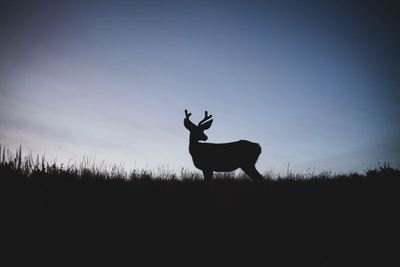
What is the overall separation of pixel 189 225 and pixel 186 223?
95 millimetres

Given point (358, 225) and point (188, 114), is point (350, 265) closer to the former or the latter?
point (358, 225)

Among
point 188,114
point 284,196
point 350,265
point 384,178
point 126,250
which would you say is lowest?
point 350,265

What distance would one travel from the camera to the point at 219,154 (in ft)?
27.9

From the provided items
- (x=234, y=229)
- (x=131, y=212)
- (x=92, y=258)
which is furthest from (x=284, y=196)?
(x=92, y=258)

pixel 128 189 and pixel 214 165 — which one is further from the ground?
pixel 214 165

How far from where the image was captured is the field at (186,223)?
359 cm

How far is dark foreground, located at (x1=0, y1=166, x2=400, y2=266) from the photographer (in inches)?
141

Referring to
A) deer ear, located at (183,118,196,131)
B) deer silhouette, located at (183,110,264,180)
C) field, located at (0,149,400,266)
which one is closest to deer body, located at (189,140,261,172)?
deer silhouette, located at (183,110,264,180)

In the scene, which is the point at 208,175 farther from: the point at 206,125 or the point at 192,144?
the point at 206,125

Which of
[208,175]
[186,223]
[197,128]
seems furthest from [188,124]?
Result: [186,223]

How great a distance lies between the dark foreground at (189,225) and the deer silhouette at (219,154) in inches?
52.1

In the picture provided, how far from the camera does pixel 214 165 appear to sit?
27.7 feet

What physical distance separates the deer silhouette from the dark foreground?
132 centimetres

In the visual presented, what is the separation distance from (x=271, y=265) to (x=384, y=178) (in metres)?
7.31
